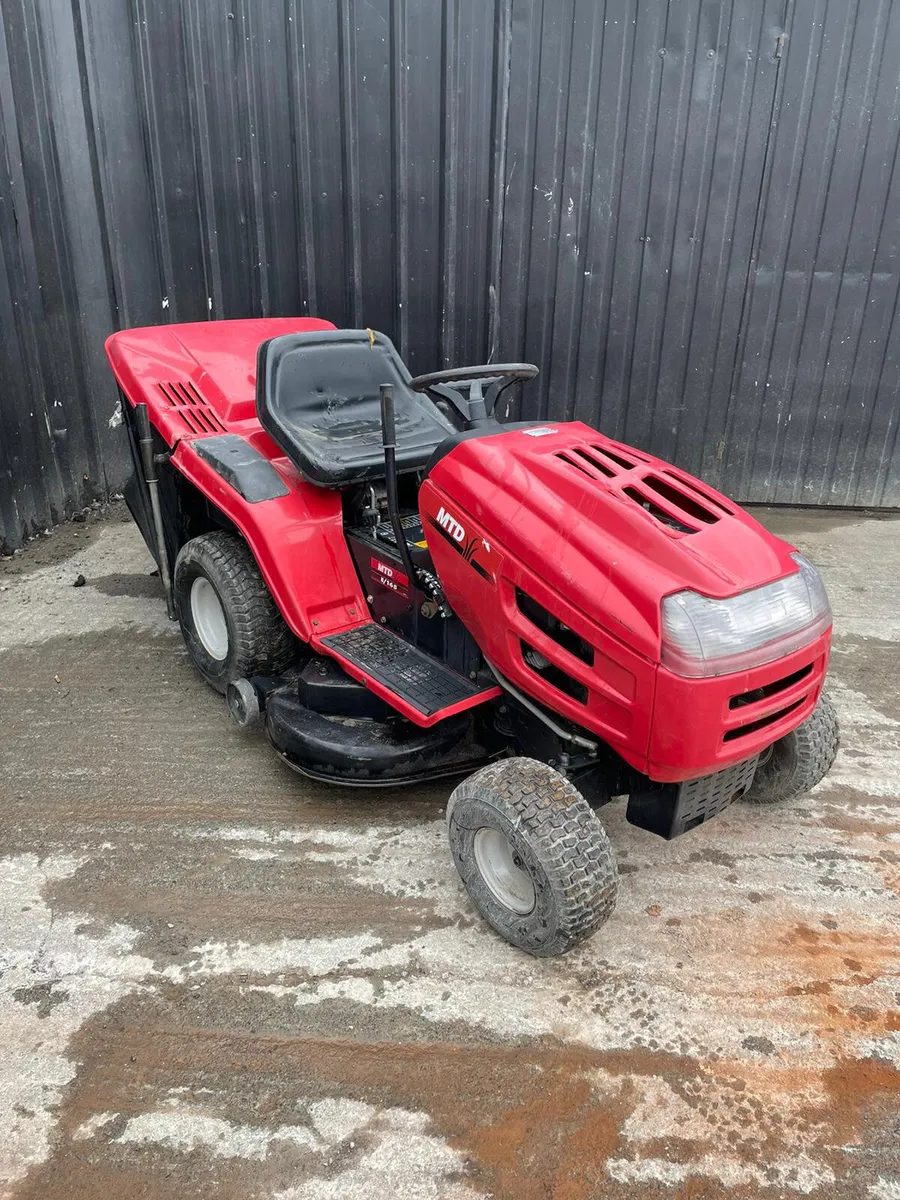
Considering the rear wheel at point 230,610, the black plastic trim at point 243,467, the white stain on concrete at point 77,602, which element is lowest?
the white stain on concrete at point 77,602

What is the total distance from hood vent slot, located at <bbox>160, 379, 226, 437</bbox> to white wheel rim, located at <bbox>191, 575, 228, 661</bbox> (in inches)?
22.2

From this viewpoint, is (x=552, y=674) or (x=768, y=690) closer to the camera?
(x=768, y=690)

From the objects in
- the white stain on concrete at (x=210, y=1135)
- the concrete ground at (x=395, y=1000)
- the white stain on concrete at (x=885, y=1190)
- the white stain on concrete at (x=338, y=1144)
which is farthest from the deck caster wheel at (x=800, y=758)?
A: the white stain on concrete at (x=210, y=1135)

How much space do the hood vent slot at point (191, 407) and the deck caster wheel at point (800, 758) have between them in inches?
88.6

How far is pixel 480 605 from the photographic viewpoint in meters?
2.36

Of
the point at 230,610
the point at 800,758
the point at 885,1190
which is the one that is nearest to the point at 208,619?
the point at 230,610

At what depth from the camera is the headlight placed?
1.93 meters

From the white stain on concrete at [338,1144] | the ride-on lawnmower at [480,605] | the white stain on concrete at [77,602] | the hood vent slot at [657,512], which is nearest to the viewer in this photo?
the white stain on concrete at [338,1144]

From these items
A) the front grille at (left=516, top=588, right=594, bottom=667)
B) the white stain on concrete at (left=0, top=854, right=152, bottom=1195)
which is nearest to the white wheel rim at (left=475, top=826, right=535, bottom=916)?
the front grille at (left=516, top=588, right=594, bottom=667)

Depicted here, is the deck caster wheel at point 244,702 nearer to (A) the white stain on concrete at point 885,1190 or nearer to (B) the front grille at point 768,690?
(B) the front grille at point 768,690

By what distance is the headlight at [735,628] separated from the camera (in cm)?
193

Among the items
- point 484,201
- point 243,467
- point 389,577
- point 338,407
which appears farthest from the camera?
point 484,201

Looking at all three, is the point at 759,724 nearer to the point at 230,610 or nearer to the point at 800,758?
the point at 800,758

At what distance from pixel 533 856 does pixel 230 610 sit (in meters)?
1.46
